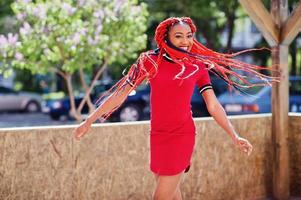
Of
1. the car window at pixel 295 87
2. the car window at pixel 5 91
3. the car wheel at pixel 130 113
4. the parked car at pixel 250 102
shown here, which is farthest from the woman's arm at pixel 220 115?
the car window at pixel 5 91

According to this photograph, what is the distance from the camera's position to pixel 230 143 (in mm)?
6285

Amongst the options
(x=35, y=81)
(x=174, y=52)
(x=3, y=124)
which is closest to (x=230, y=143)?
(x=174, y=52)

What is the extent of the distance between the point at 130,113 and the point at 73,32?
689cm

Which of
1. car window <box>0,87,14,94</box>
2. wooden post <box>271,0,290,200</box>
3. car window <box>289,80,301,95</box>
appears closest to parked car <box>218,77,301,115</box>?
car window <box>289,80,301,95</box>

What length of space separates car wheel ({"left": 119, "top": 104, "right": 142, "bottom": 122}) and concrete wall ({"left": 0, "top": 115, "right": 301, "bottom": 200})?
34.0ft

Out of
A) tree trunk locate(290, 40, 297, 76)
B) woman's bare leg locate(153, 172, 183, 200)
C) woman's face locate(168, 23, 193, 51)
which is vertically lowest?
woman's bare leg locate(153, 172, 183, 200)

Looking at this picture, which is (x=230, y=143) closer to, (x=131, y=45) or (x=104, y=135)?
(x=104, y=135)

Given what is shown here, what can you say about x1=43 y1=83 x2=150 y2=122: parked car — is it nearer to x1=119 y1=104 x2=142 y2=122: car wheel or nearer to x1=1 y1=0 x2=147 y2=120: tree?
x1=119 y1=104 x2=142 y2=122: car wheel

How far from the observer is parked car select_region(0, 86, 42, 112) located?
24.8 m

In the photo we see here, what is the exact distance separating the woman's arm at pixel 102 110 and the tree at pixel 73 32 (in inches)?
247

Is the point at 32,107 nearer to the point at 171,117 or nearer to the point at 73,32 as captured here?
the point at 73,32

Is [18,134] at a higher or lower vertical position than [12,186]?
higher

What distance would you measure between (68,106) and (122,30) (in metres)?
8.06

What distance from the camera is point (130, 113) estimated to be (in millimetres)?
16922
